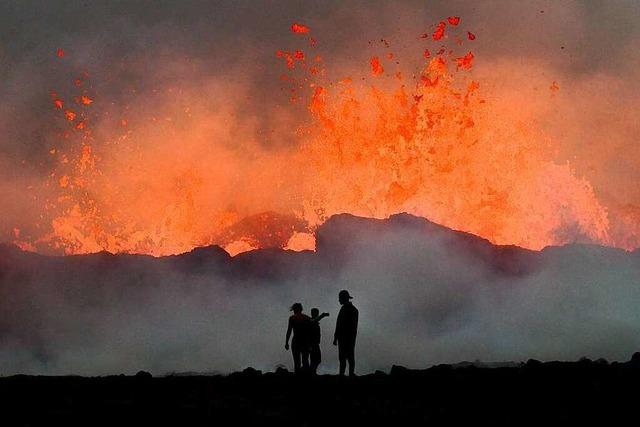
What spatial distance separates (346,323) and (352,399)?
6641 millimetres

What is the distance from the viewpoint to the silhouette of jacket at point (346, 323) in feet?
83.7

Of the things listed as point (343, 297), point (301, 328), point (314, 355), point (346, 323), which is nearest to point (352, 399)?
point (343, 297)

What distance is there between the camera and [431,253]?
196625mm

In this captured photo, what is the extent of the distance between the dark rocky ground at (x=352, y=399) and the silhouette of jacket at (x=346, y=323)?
1444 mm

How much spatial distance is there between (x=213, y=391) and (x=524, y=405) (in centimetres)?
814

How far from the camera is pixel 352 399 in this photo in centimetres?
1898

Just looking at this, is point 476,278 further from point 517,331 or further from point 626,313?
point 626,313

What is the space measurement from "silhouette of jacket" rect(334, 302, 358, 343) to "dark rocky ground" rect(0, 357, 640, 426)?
144 cm

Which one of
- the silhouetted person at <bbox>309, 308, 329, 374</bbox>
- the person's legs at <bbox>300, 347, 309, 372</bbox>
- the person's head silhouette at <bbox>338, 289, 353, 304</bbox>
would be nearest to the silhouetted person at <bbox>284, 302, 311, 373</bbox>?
the person's legs at <bbox>300, 347, 309, 372</bbox>

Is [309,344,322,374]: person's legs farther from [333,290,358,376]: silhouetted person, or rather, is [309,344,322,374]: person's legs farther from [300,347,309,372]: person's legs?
[333,290,358,376]: silhouetted person

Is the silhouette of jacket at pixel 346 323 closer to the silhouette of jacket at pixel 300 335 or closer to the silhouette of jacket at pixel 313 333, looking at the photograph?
the silhouette of jacket at pixel 313 333

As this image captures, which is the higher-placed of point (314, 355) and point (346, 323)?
point (346, 323)

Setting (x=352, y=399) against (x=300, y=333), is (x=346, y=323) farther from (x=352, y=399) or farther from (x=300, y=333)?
(x=352, y=399)

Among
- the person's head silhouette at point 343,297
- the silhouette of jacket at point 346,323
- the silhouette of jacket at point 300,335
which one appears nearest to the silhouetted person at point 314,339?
the silhouette of jacket at point 300,335
